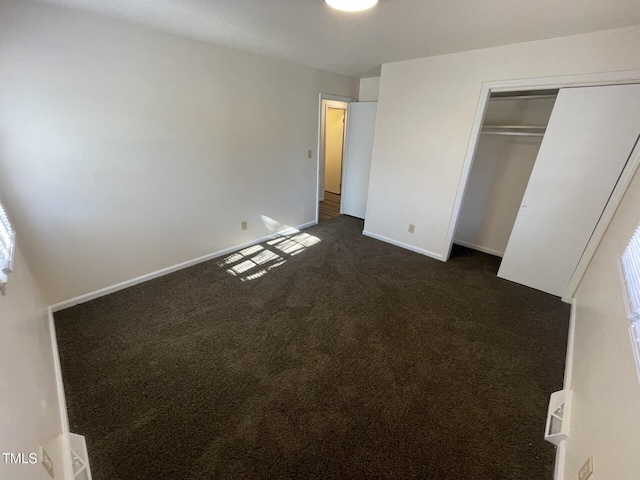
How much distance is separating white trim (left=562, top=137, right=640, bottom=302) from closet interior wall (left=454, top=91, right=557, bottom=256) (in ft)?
2.98

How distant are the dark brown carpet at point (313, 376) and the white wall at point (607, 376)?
0.85ft

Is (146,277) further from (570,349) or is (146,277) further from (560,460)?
(570,349)

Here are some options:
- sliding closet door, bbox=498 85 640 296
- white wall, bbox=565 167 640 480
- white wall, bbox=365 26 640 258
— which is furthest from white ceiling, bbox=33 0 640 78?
white wall, bbox=565 167 640 480

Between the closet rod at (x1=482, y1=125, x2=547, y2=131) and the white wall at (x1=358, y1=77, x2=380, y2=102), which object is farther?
the white wall at (x1=358, y1=77, x2=380, y2=102)

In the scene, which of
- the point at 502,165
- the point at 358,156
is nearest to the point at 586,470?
the point at 502,165

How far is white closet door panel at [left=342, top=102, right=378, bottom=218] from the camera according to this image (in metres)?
4.30

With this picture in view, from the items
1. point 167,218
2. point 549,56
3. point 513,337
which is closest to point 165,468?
point 167,218

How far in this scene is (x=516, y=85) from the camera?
2.48 meters

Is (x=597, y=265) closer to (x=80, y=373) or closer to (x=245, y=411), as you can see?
(x=245, y=411)

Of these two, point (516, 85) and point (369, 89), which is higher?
point (369, 89)

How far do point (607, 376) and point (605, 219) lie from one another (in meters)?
1.82

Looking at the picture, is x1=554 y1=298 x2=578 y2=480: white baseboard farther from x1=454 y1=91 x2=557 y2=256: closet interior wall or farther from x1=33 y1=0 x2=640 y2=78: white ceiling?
x1=33 y1=0 x2=640 y2=78: white ceiling

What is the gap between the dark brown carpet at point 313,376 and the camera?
1375 mm

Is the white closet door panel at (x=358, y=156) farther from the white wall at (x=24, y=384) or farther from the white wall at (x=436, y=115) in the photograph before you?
the white wall at (x=24, y=384)
